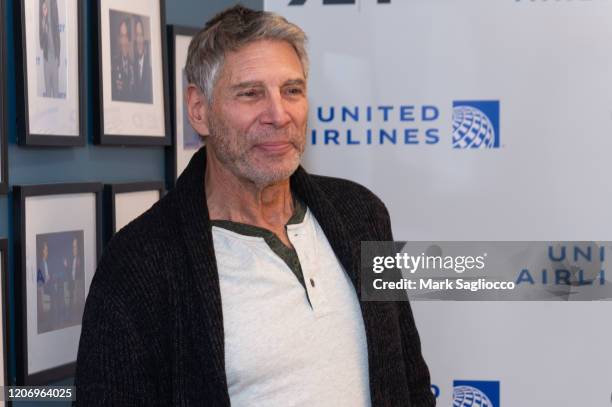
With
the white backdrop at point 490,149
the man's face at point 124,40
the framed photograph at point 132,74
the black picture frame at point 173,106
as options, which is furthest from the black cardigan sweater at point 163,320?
the white backdrop at point 490,149

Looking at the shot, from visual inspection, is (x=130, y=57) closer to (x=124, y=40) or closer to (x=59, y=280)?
(x=124, y=40)

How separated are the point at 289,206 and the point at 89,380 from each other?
59 cm

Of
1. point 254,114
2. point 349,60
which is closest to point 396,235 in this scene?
point 349,60

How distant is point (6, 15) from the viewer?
6.64 ft

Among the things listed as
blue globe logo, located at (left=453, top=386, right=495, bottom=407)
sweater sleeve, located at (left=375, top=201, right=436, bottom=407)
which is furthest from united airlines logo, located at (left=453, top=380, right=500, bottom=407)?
sweater sleeve, located at (left=375, top=201, right=436, bottom=407)

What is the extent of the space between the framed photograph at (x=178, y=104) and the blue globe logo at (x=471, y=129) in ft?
3.06

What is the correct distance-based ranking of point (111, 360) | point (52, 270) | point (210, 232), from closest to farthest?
point (111, 360) < point (210, 232) < point (52, 270)

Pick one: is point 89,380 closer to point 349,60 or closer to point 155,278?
point 155,278

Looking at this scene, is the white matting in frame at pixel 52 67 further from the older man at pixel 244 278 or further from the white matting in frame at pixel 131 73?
the older man at pixel 244 278

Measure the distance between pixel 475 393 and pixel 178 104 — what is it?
1380 millimetres

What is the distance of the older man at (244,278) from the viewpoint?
1.87 m

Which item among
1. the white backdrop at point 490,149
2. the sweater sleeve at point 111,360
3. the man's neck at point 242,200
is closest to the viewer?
the sweater sleeve at point 111,360

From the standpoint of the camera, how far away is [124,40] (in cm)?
248

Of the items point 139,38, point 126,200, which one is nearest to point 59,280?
point 126,200
